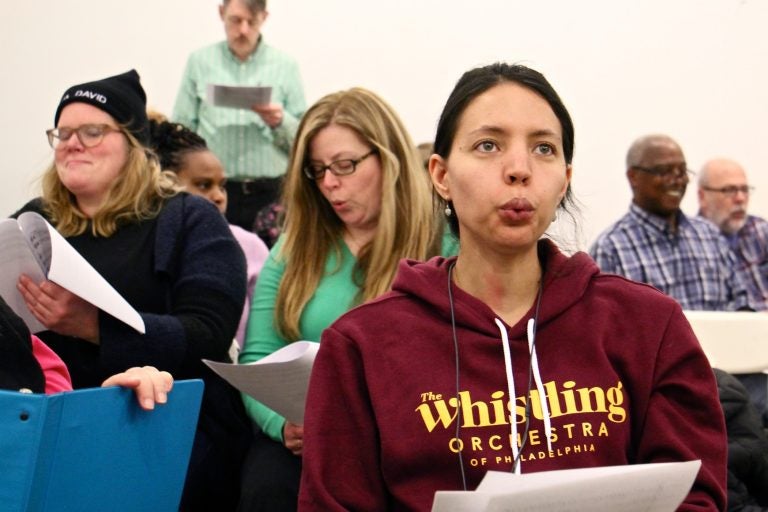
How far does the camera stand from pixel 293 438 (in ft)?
7.86

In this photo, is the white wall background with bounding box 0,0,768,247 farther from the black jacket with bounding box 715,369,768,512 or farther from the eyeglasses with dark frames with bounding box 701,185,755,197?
the black jacket with bounding box 715,369,768,512

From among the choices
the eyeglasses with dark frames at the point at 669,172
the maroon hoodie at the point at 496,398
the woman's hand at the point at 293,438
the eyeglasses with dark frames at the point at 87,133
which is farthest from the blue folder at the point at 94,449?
the eyeglasses with dark frames at the point at 669,172

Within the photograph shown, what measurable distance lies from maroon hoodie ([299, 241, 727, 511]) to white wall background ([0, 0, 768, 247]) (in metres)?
4.29

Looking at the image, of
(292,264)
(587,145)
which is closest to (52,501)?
(292,264)

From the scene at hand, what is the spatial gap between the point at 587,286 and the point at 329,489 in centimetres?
50

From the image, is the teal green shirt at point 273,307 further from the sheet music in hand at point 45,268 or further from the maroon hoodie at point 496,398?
the maroon hoodie at point 496,398

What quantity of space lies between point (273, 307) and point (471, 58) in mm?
3830

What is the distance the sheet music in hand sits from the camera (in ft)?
6.72

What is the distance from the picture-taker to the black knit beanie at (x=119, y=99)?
8.79ft

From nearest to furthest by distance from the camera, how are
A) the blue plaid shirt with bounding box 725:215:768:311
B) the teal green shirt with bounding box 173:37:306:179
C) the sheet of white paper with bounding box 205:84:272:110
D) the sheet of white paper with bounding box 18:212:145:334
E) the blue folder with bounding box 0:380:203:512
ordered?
the blue folder with bounding box 0:380:203:512 → the sheet of white paper with bounding box 18:212:145:334 → the sheet of white paper with bounding box 205:84:272:110 → the teal green shirt with bounding box 173:37:306:179 → the blue plaid shirt with bounding box 725:215:768:311

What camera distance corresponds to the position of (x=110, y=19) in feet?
19.0

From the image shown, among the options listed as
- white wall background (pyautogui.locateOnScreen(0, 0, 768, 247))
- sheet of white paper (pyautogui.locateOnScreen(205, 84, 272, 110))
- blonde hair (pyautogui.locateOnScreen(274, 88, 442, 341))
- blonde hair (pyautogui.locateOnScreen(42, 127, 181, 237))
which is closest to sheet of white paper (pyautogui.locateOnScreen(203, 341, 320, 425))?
blonde hair (pyautogui.locateOnScreen(274, 88, 442, 341))

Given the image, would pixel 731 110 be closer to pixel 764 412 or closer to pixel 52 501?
pixel 764 412

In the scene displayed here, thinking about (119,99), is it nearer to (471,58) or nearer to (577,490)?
(577,490)
